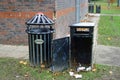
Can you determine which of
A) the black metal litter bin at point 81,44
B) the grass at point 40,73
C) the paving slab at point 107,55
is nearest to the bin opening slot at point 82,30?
the black metal litter bin at point 81,44

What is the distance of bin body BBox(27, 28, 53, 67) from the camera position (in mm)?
7137

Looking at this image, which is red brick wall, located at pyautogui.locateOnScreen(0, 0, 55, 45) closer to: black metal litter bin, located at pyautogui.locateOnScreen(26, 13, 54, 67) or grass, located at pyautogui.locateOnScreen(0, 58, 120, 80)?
black metal litter bin, located at pyautogui.locateOnScreen(26, 13, 54, 67)

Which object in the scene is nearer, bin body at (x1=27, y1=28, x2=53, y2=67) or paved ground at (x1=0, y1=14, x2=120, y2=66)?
bin body at (x1=27, y1=28, x2=53, y2=67)

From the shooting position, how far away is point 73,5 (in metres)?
14.4

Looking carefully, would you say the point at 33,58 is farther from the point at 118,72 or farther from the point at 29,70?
the point at 118,72

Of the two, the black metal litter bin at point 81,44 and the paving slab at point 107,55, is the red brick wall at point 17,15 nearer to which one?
the paving slab at point 107,55

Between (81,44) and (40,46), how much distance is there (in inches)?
38.1

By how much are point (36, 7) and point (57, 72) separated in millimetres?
3471

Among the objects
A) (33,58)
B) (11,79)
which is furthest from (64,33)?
(11,79)

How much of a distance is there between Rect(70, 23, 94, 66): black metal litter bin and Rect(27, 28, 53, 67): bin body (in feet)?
1.81

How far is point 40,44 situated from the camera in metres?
7.14

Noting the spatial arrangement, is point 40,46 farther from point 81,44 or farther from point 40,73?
point 81,44

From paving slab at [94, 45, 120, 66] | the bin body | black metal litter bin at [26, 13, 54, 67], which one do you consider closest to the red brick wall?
paving slab at [94, 45, 120, 66]

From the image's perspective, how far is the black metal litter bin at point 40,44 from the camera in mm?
7141
